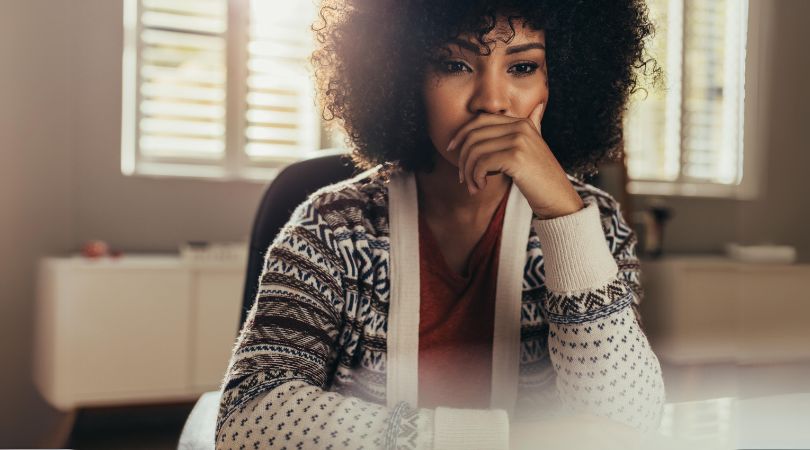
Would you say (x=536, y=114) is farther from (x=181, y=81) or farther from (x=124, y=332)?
(x=181, y=81)

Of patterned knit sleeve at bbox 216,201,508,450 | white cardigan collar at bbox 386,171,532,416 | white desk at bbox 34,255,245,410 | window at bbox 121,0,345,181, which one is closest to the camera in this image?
patterned knit sleeve at bbox 216,201,508,450

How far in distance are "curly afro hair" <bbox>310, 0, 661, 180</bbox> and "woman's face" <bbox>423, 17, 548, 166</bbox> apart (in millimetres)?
29

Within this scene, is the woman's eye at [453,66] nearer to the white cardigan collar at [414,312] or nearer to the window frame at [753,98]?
the white cardigan collar at [414,312]

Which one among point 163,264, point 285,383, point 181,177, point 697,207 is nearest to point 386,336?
point 285,383

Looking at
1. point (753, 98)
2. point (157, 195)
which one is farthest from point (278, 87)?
point (753, 98)

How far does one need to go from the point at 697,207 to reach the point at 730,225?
225 mm

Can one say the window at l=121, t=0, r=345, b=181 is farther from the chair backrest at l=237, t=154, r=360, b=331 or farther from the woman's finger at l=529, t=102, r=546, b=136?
the woman's finger at l=529, t=102, r=546, b=136

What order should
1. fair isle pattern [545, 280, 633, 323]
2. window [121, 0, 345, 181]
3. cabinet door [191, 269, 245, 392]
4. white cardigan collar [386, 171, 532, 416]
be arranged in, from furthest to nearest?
window [121, 0, 345, 181]
cabinet door [191, 269, 245, 392]
white cardigan collar [386, 171, 532, 416]
fair isle pattern [545, 280, 633, 323]

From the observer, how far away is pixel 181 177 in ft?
10.00

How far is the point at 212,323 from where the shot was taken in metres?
2.70

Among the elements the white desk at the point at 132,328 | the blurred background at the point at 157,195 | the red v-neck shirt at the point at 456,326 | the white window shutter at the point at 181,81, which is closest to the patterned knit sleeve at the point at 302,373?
the red v-neck shirt at the point at 456,326

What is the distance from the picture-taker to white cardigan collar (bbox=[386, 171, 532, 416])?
93 centimetres

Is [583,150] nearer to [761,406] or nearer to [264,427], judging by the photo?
[761,406]

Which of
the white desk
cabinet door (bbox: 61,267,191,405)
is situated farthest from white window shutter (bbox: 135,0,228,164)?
cabinet door (bbox: 61,267,191,405)
